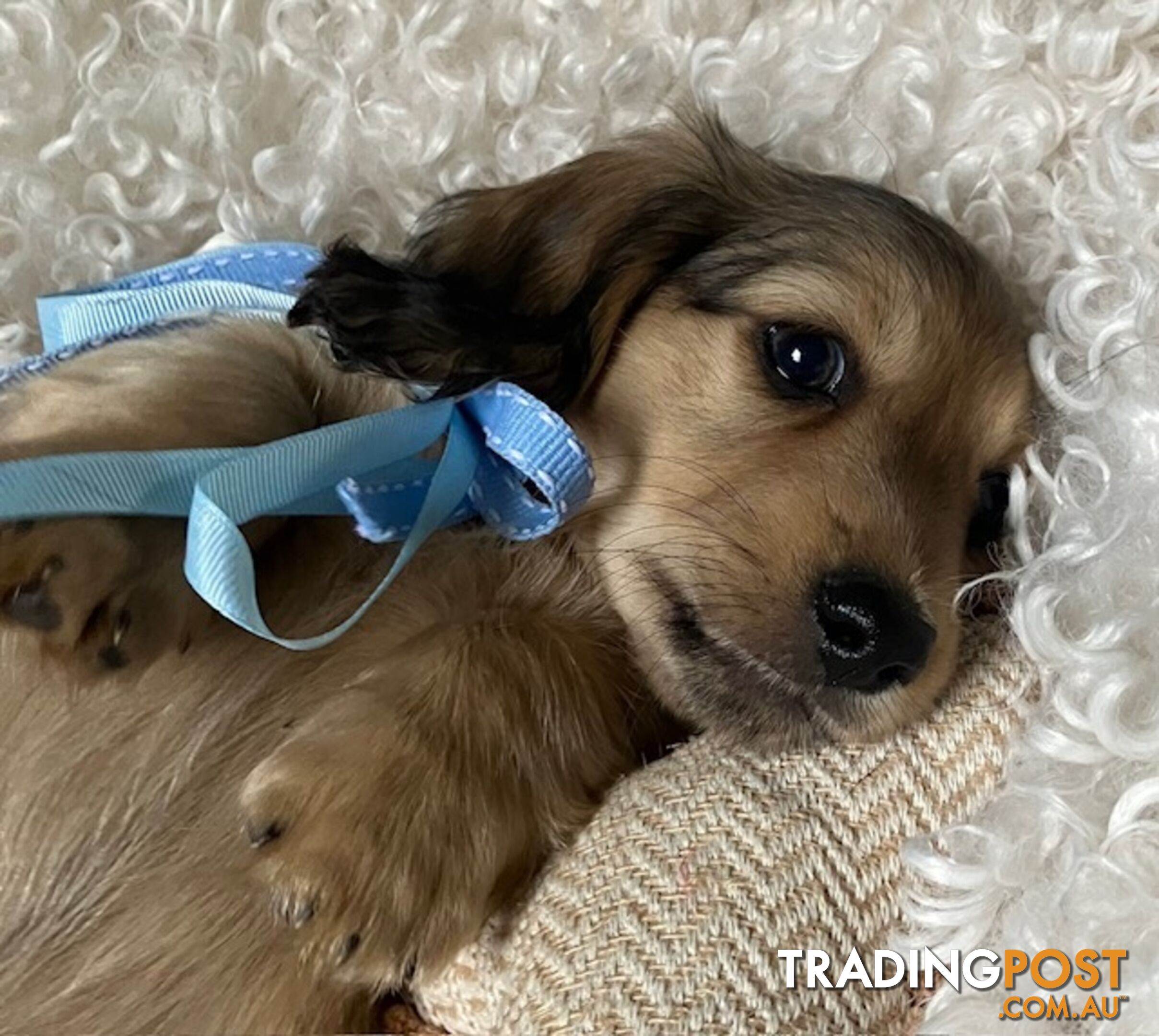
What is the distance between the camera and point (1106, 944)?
1.04 meters

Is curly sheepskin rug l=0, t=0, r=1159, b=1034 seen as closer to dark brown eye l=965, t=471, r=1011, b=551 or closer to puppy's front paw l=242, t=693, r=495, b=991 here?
dark brown eye l=965, t=471, r=1011, b=551

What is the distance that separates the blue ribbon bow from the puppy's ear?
7cm

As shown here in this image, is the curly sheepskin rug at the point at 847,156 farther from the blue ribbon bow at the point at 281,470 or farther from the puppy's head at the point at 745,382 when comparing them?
the blue ribbon bow at the point at 281,470

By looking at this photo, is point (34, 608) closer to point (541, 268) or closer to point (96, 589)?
point (96, 589)

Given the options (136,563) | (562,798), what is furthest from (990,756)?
(136,563)

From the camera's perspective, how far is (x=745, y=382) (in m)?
1.44

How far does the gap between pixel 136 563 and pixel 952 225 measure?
0.94 m

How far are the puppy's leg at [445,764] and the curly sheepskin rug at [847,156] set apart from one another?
352 mm

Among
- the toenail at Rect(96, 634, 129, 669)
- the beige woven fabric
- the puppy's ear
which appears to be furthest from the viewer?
the puppy's ear

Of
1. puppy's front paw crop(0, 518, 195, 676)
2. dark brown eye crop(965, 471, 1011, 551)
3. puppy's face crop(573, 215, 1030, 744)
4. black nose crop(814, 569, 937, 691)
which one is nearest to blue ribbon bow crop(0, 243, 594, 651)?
puppy's front paw crop(0, 518, 195, 676)

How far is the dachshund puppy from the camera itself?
1.21 m

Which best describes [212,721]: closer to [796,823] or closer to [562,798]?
[562,798]

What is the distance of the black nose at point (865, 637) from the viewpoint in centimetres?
124

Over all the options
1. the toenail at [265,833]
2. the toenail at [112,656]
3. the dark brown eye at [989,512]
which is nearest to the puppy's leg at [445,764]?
the toenail at [265,833]
